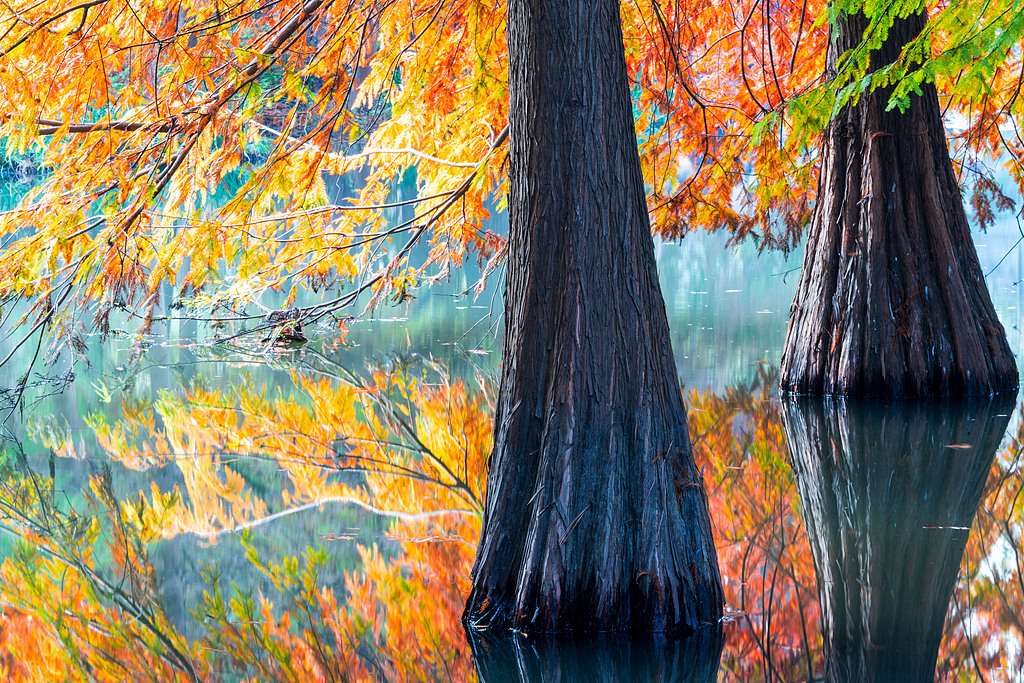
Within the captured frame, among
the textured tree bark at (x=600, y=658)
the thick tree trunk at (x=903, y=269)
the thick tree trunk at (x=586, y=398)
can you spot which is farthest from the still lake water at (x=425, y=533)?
the thick tree trunk at (x=903, y=269)

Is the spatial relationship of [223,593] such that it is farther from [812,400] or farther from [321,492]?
[812,400]

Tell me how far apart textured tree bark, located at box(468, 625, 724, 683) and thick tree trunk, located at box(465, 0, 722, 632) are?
2.8 inches

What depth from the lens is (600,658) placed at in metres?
3.73

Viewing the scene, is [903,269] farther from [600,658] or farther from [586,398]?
[600,658]

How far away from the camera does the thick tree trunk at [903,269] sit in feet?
27.0

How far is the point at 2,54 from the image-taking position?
18.1 feet

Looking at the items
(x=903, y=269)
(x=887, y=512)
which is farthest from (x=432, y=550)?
(x=903, y=269)

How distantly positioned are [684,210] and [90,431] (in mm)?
5648

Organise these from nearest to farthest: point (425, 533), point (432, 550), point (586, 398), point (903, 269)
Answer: point (586, 398) < point (432, 550) < point (425, 533) < point (903, 269)

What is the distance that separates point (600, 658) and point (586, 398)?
1026 mm

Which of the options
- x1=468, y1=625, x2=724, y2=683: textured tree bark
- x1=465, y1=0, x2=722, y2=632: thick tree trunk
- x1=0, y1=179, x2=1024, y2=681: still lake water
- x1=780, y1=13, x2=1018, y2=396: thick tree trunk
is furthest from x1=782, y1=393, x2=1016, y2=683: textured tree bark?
x1=465, y1=0, x2=722, y2=632: thick tree trunk

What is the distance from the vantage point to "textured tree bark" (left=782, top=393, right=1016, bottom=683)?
3.88 m

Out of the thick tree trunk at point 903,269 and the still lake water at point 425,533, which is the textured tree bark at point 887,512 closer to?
the still lake water at point 425,533

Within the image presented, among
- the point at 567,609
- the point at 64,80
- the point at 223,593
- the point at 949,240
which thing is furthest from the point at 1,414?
the point at 949,240
